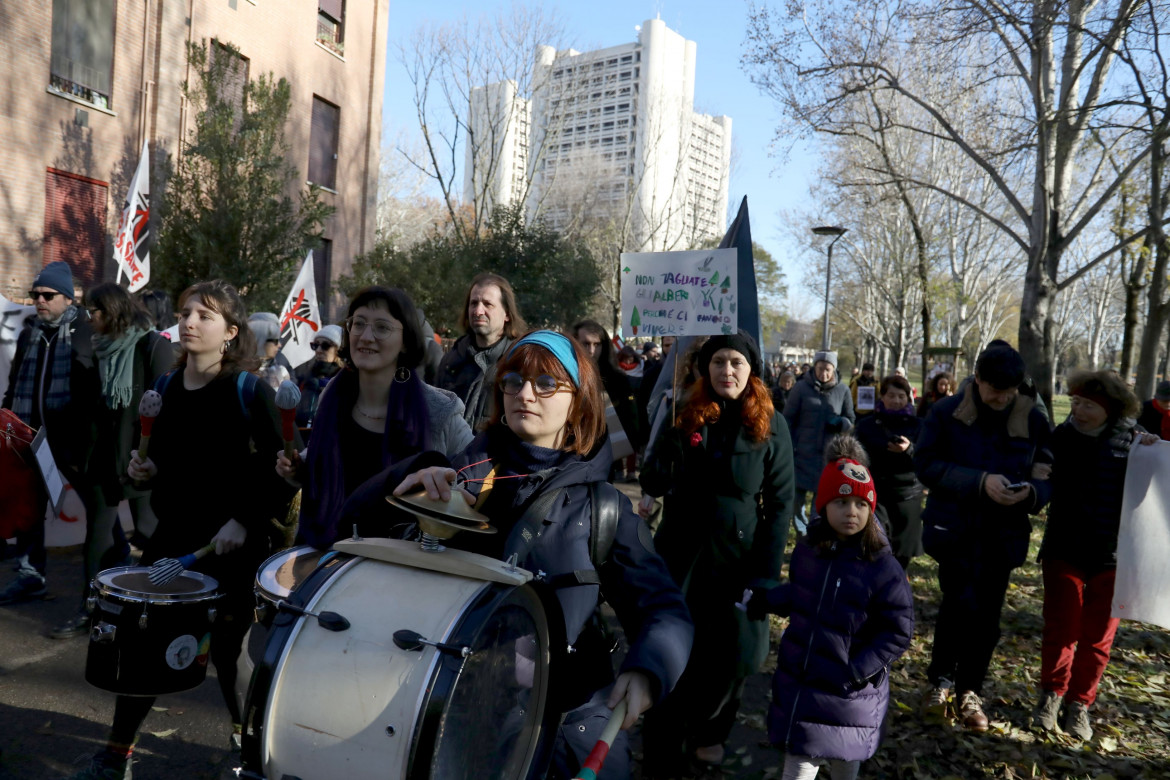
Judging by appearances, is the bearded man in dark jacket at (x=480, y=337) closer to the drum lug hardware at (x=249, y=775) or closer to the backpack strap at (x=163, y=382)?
the backpack strap at (x=163, y=382)

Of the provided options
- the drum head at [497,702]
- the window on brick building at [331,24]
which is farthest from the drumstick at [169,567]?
the window on brick building at [331,24]

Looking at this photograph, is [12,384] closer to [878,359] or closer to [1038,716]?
[1038,716]

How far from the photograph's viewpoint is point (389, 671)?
154 centimetres

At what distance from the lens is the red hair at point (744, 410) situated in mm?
3822

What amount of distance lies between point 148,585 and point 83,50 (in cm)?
1568

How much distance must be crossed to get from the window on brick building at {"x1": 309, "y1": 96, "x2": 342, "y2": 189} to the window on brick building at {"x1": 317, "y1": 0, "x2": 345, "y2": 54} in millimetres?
1419

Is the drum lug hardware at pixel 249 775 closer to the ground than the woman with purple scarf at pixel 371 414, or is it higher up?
closer to the ground

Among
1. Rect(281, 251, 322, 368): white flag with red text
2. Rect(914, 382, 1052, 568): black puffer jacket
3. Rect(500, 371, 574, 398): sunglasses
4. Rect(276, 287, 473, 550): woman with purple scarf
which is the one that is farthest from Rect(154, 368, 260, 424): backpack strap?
Rect(281, 251, 322, 368): white flag with red text

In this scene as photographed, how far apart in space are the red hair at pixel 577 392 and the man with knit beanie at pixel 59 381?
158 inches

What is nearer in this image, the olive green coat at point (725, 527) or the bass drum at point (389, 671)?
the bass drum at point (389, 671)

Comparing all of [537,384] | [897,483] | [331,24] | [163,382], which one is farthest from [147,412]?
[331,24]

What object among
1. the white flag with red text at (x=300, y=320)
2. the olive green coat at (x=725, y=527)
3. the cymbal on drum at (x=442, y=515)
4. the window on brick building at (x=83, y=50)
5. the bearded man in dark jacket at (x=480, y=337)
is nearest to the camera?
the cymbal on drum at (x=442, y=515)

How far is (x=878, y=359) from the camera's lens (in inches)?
2534

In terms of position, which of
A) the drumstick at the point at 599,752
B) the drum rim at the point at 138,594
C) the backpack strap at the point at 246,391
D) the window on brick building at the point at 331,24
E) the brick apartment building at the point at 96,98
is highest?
the window on brick building at the point at 331,24
